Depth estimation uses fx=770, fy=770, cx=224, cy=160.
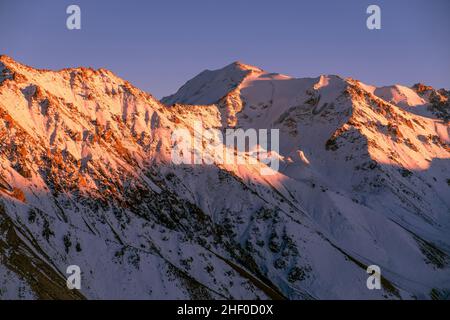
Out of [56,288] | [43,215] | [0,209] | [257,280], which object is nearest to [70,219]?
[43,215]

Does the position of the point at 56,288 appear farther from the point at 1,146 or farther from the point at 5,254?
the point at 1,146

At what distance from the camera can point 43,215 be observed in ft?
517

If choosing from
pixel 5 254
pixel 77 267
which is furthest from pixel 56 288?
pixel 77 267

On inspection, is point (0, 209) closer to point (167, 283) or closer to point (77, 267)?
point (77, 267)
